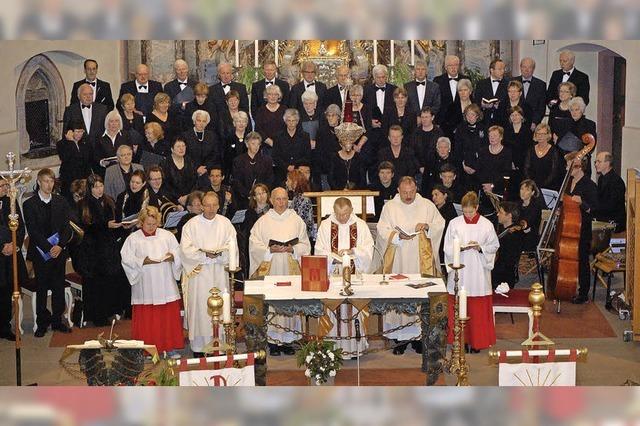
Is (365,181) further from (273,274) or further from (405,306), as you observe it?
(405,306)

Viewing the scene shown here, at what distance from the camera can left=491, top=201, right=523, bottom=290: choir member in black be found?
38.2 ft

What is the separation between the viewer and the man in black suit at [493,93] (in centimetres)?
1381

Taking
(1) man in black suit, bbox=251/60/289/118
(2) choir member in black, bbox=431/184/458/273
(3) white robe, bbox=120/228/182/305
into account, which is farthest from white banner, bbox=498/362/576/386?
(1) man in black suit, bbox=251/60/289/118

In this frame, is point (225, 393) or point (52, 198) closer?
point (225, 393)

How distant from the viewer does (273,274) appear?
1057cm

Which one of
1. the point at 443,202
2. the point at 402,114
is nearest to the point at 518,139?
the point at 402,114

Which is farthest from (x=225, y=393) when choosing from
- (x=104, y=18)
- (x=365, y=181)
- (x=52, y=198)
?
(x=365, y=181)

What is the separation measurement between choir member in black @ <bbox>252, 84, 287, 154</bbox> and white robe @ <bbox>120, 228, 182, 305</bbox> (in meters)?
3.55

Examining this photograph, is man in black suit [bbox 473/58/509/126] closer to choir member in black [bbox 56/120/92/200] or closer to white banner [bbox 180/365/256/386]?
choir member in black [bbox 56/120/92/200]

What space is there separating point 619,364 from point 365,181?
4.08 metres

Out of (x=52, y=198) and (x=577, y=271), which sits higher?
(x=52, y=198)

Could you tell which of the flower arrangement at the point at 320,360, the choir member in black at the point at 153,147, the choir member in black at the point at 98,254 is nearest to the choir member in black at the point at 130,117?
the choir member in black at the point at 153,147

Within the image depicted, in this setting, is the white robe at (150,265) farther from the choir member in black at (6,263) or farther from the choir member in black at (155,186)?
the choir member in black at (155,186)

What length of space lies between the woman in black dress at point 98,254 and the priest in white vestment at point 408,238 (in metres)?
2.77
